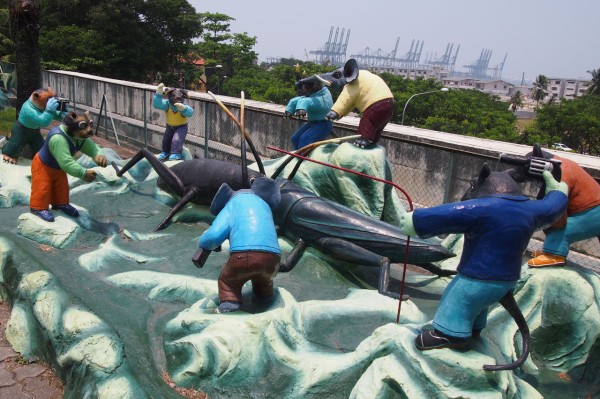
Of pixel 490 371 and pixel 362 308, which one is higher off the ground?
pixel 490 371

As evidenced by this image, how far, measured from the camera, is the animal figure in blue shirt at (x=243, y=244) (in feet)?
12.3

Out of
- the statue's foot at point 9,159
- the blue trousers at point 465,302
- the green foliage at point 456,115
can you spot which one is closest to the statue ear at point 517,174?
the blue trousers at point 465,302

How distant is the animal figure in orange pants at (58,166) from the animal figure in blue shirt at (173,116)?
2.19 m

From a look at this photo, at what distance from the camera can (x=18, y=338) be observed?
4.52 meters

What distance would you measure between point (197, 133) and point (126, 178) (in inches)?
194

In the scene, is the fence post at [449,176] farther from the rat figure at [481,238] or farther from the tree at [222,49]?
the tree at [222,49]

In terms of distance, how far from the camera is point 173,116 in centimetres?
822

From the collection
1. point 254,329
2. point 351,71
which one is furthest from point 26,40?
point 254,329

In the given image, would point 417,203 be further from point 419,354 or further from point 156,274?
point 419,354

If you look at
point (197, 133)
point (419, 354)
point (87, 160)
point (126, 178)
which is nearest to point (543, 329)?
point (419, 354)

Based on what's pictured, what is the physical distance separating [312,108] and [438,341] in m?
4.00

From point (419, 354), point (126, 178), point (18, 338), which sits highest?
point (419, 354)

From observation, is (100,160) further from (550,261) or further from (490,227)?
(550,261)

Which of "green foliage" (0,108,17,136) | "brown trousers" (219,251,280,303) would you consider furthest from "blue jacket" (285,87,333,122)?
"green foliage" (0,108,17,136)
